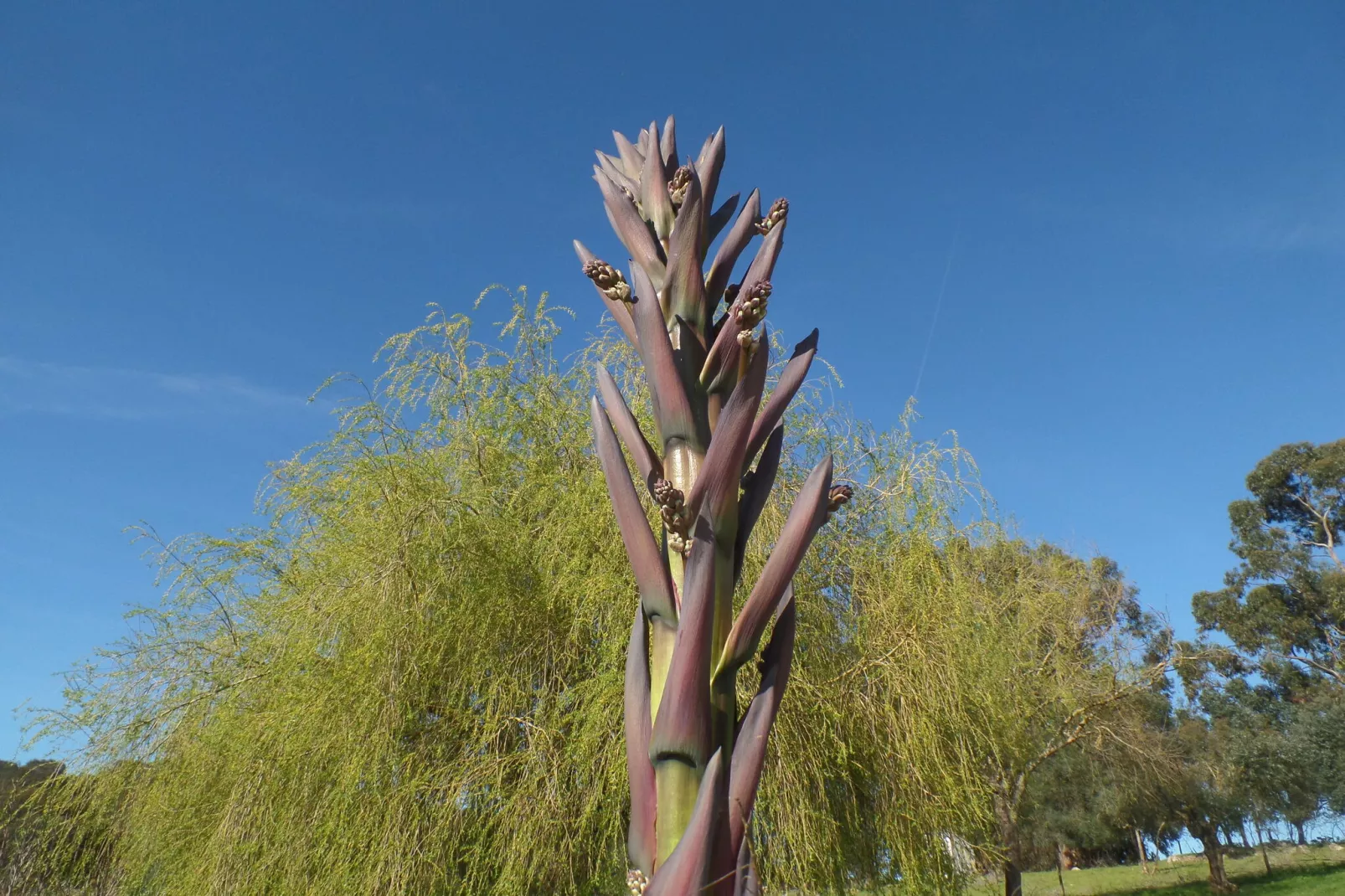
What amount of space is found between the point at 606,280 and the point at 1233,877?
25.8 metres

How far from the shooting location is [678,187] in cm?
216

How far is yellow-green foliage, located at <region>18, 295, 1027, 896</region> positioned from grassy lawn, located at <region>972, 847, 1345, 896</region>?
44.4ft

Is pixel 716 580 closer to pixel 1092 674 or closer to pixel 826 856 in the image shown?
pixel 826 856

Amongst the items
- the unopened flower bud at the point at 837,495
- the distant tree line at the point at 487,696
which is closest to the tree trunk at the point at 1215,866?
the distant tree line at the point at 487,696

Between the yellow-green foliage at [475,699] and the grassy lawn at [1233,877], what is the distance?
1354 cm

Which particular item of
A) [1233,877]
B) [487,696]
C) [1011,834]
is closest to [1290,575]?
[1233,877]

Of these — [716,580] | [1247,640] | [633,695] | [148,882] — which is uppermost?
[1247,640]

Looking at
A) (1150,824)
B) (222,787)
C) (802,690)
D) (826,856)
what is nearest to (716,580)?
(802,690)

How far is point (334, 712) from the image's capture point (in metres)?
5.17

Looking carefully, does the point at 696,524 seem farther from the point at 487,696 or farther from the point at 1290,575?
the point at 1290,575

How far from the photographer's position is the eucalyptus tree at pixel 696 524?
55.2 inches

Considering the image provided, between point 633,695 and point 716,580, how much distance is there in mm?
A: 261

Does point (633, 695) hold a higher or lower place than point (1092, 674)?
lower

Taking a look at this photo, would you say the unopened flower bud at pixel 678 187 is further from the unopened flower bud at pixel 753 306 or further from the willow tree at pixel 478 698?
the willow tree at pixel 478 698
